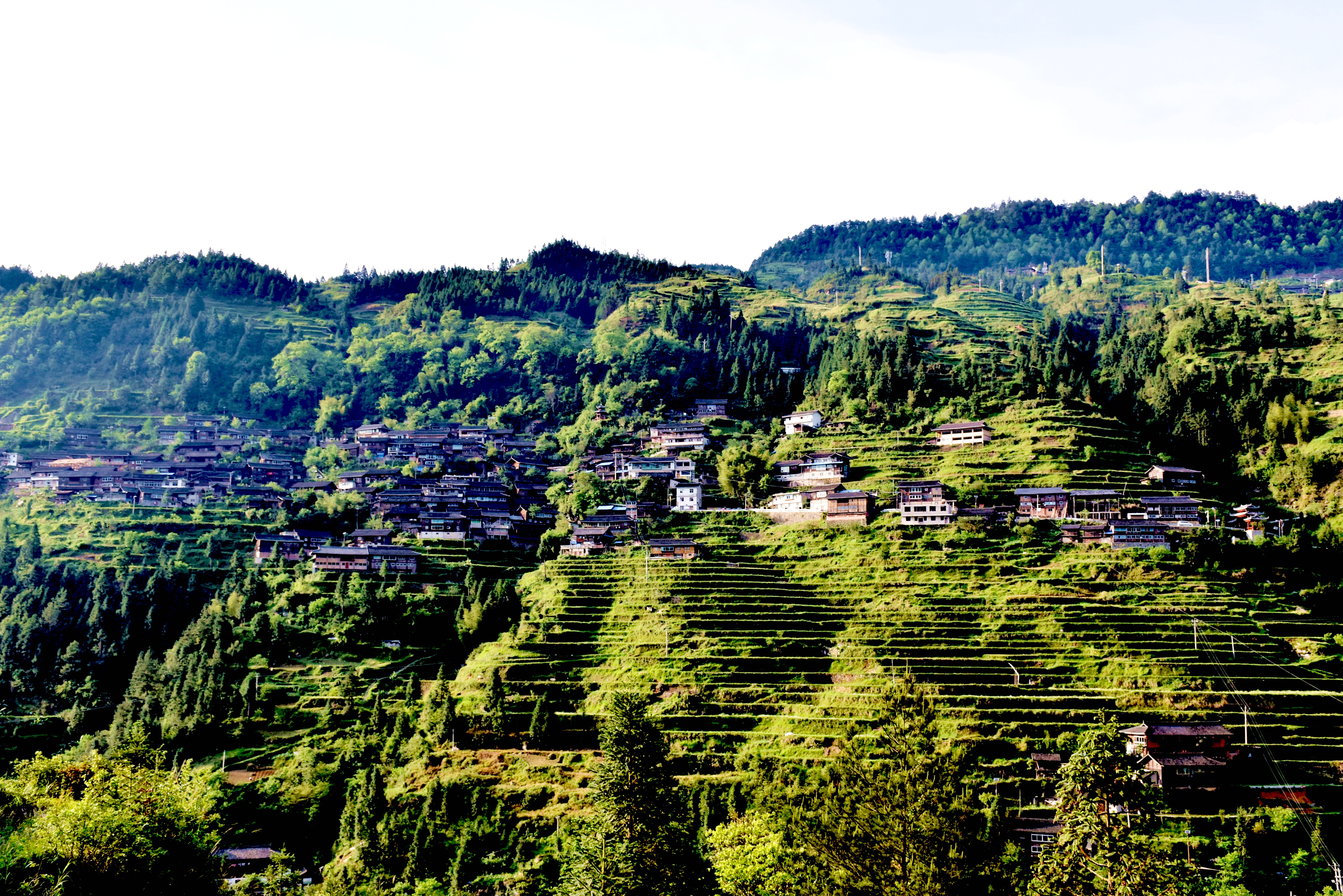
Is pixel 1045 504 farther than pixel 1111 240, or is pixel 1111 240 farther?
pixel 1111 240

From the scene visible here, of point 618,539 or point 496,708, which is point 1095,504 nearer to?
point 618,539

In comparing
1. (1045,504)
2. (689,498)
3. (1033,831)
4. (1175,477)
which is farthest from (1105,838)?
(689,498)

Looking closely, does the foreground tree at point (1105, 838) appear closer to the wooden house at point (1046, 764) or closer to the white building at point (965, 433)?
the wooden house at point (1046, 764)

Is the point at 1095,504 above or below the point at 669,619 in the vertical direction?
above

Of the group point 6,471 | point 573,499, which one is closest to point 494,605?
point 573,499

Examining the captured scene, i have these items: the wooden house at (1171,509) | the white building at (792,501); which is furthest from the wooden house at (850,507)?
the wooden house at (1171,509)

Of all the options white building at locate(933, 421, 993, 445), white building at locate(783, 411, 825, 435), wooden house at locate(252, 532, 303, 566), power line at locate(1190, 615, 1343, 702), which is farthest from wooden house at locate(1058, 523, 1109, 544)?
wooden house at locate(252, 532, 303, 566)

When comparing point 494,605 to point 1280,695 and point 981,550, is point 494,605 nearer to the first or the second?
point 981,550
